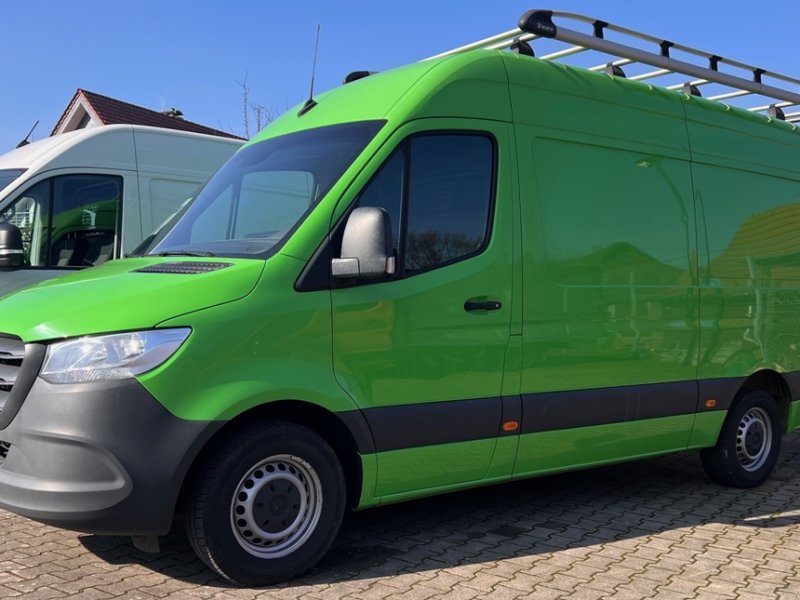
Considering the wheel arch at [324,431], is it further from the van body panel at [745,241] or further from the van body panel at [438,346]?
the van body panel at [745,241]

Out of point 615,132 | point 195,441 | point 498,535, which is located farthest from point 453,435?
point 615,132

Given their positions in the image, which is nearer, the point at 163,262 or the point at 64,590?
the point at 64,590

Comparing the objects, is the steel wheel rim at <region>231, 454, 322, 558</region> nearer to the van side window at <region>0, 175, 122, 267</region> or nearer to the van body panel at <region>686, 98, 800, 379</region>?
the van body panel at <region>686, 98, 800, 379</region>

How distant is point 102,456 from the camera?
12.2 feet

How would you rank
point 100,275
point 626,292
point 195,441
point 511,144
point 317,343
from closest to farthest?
point 195,441
point 317,343
point 100,275
point 511,144
point 626,292

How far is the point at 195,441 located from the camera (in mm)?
3805

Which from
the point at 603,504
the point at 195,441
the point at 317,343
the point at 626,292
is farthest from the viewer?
the point at 603,504

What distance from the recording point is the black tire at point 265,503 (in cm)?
391

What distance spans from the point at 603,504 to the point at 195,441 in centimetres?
331

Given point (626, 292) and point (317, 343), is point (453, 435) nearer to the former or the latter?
point (317, 343)

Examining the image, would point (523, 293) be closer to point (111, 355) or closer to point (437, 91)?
point (437, 91)

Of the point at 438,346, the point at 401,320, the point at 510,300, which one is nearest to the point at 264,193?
the point at 401,320

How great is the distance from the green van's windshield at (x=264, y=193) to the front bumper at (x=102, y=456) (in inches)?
37.9

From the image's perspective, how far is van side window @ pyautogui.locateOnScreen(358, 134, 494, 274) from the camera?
4488 millimetres
